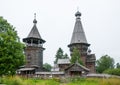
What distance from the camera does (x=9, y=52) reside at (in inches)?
1179

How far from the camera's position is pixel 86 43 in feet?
216

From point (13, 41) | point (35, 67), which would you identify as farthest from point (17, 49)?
point (35, 67)

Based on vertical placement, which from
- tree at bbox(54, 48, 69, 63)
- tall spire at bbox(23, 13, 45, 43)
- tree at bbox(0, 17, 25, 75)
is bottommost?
tree at bbox(0, 17, 25, 75)

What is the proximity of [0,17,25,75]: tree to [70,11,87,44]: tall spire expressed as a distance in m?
35.6

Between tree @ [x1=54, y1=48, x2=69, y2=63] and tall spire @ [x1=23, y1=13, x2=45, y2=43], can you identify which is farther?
tree @ [x1=54, y1=48, x2=69, y2=63]

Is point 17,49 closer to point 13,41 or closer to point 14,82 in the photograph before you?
point 13,41

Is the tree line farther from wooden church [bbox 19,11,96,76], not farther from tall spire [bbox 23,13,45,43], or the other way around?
tall spire [bbox 23,13,45,43]

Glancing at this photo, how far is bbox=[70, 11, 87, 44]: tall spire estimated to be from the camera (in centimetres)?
6628

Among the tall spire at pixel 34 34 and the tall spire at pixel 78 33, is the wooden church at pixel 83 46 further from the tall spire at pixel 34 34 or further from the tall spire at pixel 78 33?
the tall spire at pixel 34 34

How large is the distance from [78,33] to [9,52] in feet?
130

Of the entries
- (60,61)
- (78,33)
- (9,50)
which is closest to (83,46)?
(78,33)

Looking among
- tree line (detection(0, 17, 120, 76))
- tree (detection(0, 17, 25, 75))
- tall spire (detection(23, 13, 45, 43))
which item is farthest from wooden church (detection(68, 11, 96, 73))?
tree (detection(0, 17, 25, 75))

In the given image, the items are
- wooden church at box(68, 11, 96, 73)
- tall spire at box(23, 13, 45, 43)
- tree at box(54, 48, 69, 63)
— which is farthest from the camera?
tree at box(54, 48, 69, 63)

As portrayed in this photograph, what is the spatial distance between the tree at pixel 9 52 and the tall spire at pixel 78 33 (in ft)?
117
